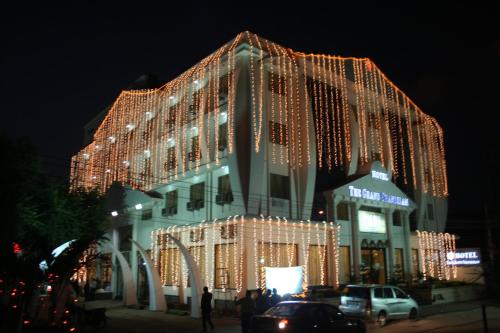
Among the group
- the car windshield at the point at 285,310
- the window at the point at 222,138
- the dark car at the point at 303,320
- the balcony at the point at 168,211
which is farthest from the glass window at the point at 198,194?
the dark car at the point at 303,320

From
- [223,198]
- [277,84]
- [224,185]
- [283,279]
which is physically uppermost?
[277,84]

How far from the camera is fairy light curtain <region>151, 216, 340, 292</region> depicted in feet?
81.1

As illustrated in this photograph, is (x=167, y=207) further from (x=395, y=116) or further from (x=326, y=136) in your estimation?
(x=395, y=116)

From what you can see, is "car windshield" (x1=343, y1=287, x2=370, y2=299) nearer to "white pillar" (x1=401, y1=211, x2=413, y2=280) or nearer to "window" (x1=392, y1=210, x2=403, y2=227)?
"white pillar" (x1=401, y1=211, x2=413, y2=280)

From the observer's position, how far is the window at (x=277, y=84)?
28.1 meters

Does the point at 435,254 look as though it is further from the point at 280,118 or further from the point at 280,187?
the point at 280,118

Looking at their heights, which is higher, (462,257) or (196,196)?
(196,196)

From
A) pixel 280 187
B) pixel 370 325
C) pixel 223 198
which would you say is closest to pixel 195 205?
pixel 223 198

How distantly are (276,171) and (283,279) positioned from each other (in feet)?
22.4

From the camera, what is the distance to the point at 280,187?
27297 mm

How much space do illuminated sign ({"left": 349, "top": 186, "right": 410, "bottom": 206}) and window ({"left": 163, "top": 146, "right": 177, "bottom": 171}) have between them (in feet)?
39.8

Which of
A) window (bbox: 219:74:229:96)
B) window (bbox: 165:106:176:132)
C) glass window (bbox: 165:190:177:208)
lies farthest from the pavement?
window (bbox: 219:74:229:96)

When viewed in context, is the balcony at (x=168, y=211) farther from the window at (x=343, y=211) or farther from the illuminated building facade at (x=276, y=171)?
the window at (x=343, y=211)

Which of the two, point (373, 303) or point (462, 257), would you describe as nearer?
point (373, 303)
